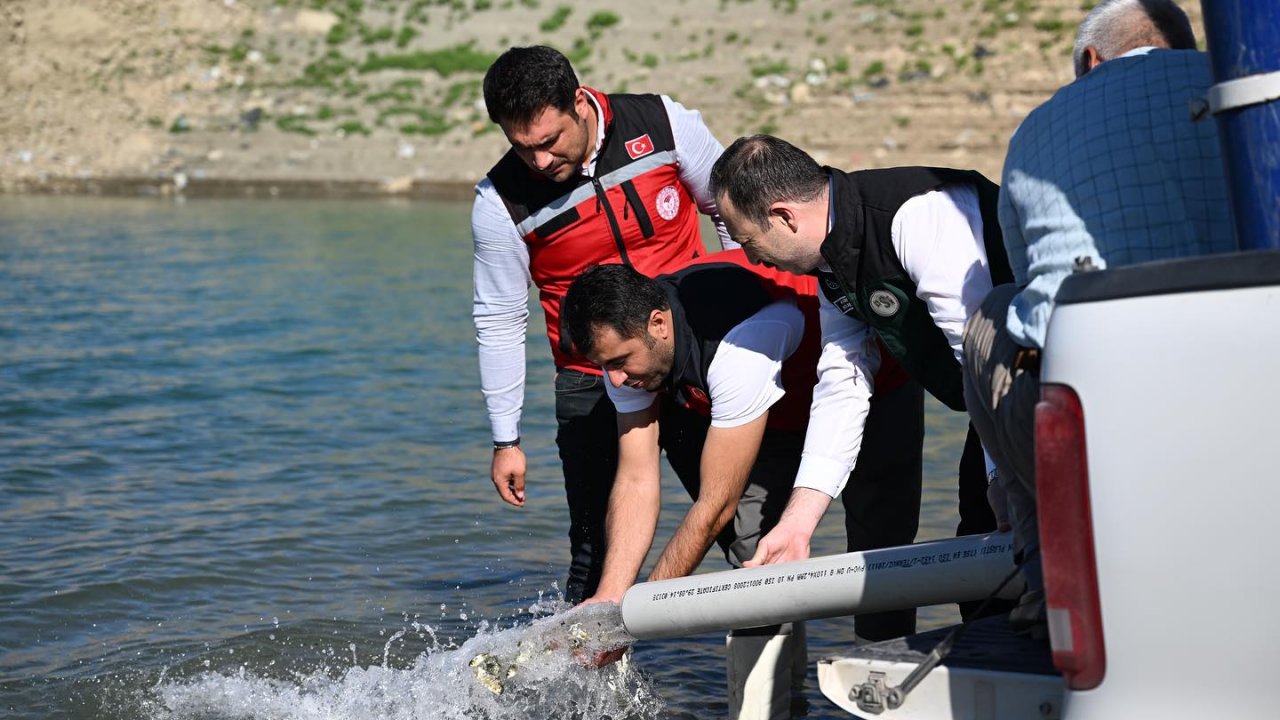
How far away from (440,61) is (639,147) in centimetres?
2891

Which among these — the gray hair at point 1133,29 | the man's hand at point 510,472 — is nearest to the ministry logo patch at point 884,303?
the gray hair at point 1133,29

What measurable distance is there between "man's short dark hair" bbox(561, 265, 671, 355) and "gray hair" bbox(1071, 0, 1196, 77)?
1459 millimetres

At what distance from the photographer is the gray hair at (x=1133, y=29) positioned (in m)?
3.19

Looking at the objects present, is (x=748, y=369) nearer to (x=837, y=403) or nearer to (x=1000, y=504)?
(x=837, y=403)

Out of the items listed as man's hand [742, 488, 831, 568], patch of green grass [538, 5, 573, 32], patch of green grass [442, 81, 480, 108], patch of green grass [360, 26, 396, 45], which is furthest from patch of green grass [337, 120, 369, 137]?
man's hand [742, 488, 831, 568]

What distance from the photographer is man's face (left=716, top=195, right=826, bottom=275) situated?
3.82 meters

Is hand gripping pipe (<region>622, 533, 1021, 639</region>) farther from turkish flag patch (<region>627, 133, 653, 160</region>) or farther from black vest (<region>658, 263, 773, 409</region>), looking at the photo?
turkish flag patch (<region>627, 133, 653, 160</region>)

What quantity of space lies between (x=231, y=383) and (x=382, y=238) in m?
10.8

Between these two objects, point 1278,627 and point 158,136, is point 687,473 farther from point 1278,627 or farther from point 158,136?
point 158,136

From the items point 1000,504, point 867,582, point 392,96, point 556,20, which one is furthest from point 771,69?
point 867,582

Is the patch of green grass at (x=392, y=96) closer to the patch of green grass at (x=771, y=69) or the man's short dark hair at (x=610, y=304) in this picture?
the patch of green grass at (x=771, y=69)

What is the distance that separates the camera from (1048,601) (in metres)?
2.38

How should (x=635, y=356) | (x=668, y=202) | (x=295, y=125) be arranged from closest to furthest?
(x=635, y=356), (x=668, y=202), (x=295, y=125)

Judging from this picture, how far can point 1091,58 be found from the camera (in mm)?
3248
